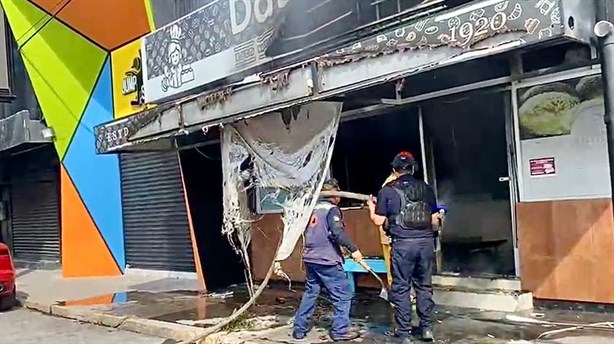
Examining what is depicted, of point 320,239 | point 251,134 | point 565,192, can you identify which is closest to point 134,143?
point 251,134


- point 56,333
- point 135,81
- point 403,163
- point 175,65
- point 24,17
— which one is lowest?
point 56,333

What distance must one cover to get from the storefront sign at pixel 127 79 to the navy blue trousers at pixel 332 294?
8529 millimetres

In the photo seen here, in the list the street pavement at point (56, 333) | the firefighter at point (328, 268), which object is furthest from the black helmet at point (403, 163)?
the street pavement at point (56, 333)

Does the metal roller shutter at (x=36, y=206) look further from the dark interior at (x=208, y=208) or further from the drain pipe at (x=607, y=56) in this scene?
the drain pipe at (x=607, y=56)

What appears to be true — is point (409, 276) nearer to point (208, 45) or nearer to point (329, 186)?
point (329, 186)

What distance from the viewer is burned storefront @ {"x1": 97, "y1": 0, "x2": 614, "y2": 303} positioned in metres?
6.74

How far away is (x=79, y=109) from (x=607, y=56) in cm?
1364

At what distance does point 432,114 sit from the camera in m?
9.40

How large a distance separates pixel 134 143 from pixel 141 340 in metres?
3.18

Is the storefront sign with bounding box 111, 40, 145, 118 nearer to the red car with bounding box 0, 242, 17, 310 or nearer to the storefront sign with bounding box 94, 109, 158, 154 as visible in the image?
the storefront sign with bounding box 94, 109, 158, 154

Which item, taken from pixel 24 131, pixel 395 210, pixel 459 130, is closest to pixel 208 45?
pixel 459 130

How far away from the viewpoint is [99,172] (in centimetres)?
1703

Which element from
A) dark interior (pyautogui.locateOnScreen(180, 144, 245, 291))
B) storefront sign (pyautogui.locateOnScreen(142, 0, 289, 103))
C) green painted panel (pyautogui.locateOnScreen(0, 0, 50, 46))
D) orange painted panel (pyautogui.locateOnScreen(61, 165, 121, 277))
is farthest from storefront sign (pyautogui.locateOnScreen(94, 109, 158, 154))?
green painted panel (pyautogui.locateOnScreen(0, 0, 50, 46))

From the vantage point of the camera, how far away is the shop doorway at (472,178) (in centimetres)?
877
